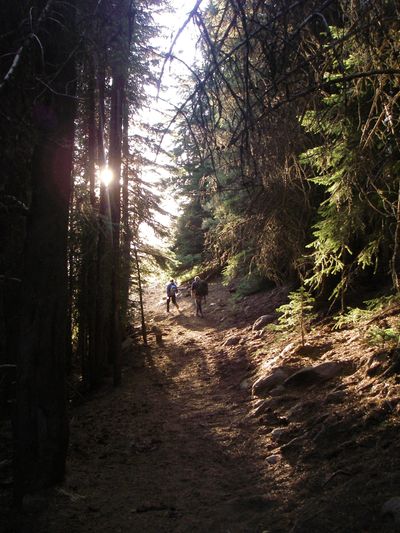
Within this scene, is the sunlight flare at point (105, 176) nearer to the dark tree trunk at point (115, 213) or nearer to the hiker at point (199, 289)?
the dark tree trunk at point (115, 213)

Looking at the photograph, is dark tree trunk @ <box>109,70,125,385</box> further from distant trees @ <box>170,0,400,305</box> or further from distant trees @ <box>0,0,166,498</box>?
distant trees @ <box>0,0,166,498</box>

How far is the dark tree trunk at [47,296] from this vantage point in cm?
565

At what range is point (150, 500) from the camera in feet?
17.9

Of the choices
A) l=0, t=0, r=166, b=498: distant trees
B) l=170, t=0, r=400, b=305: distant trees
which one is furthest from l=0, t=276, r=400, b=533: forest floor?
l=170, t=0, r=400, b=305: distant trees

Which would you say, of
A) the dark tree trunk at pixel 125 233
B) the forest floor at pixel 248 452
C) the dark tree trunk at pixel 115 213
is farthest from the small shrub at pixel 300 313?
the dark tree trunk at pixel 125 233

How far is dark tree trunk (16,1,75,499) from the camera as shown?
5.65m

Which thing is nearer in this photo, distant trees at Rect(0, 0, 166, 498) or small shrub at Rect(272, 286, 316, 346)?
distant trees at Rect(0, 0, 166, 498)

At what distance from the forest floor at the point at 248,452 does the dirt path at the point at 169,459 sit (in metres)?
0.02

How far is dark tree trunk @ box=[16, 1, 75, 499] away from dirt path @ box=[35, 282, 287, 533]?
64 centimetres

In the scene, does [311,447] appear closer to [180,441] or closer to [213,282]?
[180,441]

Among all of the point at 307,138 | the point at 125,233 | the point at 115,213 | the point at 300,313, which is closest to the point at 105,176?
the point at 115,213

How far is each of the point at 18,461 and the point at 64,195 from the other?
11.7 feet

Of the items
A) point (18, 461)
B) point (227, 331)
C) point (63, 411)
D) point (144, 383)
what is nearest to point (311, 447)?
point (63, 411)

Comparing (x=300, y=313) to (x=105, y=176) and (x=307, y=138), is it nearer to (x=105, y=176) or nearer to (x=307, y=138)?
(x=307, y=138)
